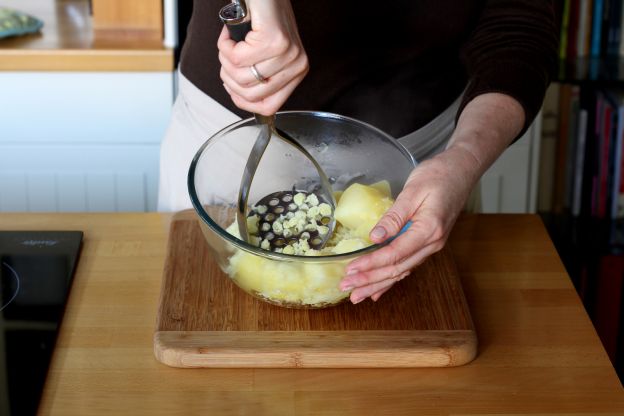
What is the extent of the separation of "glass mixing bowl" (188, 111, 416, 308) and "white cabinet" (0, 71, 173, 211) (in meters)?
0.68

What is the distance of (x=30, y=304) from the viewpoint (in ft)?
3.13

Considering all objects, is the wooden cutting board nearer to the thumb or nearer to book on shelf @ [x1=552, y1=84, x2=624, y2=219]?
the thumb

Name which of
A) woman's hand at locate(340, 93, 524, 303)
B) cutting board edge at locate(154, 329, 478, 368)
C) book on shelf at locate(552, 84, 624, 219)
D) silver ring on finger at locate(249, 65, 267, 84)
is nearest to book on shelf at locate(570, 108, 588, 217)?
book on shelf at locate(552, 84, 624, 219)

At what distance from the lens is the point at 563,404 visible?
83 cm

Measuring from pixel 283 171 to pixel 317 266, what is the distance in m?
0.23

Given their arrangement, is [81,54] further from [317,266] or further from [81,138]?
[317,266]

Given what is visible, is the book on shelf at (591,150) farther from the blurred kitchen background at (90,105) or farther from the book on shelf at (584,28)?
the blurred kitchen background at (90,105)

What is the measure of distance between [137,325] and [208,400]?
15 cm

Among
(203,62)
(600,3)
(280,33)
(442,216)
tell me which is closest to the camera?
(280,33)

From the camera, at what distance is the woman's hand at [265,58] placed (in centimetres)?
79

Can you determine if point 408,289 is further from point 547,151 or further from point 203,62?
point 547,151

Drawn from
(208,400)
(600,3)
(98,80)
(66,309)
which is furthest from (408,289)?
(600,3)

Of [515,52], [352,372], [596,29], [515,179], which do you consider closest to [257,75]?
[352,372]

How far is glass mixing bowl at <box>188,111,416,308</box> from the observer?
2.93ft
